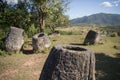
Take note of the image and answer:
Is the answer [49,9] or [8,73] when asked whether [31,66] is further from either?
[49,9]

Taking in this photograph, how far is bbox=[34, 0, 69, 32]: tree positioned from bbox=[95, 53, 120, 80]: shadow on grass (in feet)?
32.8

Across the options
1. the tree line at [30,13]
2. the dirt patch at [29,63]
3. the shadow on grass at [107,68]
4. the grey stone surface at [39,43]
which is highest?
the tree line at [30,13]

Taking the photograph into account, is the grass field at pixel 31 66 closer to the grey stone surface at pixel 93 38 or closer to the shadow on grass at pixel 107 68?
the shadow on grass at pixel 107 68

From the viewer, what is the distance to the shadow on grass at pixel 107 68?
1268 cm

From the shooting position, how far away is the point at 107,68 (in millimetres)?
14539

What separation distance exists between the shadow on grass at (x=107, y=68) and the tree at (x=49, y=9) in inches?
394

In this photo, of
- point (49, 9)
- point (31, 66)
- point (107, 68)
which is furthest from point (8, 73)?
point (49, 9)

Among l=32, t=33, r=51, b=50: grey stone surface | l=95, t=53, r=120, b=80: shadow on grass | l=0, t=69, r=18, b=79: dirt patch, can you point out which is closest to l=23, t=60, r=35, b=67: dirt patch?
l=0, t=69, r=18, b=79: dirt patch

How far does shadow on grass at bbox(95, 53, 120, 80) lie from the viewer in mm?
12680

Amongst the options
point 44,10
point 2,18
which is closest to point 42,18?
point 44,10

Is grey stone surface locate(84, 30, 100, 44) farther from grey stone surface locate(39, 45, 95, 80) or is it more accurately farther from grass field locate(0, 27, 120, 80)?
grey stone surface locate(39, 45, 95, 80)

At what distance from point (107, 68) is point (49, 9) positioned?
12.7 meters

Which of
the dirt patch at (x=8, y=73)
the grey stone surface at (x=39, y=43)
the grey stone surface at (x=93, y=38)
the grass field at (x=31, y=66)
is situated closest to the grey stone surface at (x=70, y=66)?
the grass field at (x=31, y=66)

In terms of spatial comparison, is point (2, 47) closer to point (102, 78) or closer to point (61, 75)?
point (102, 78)
